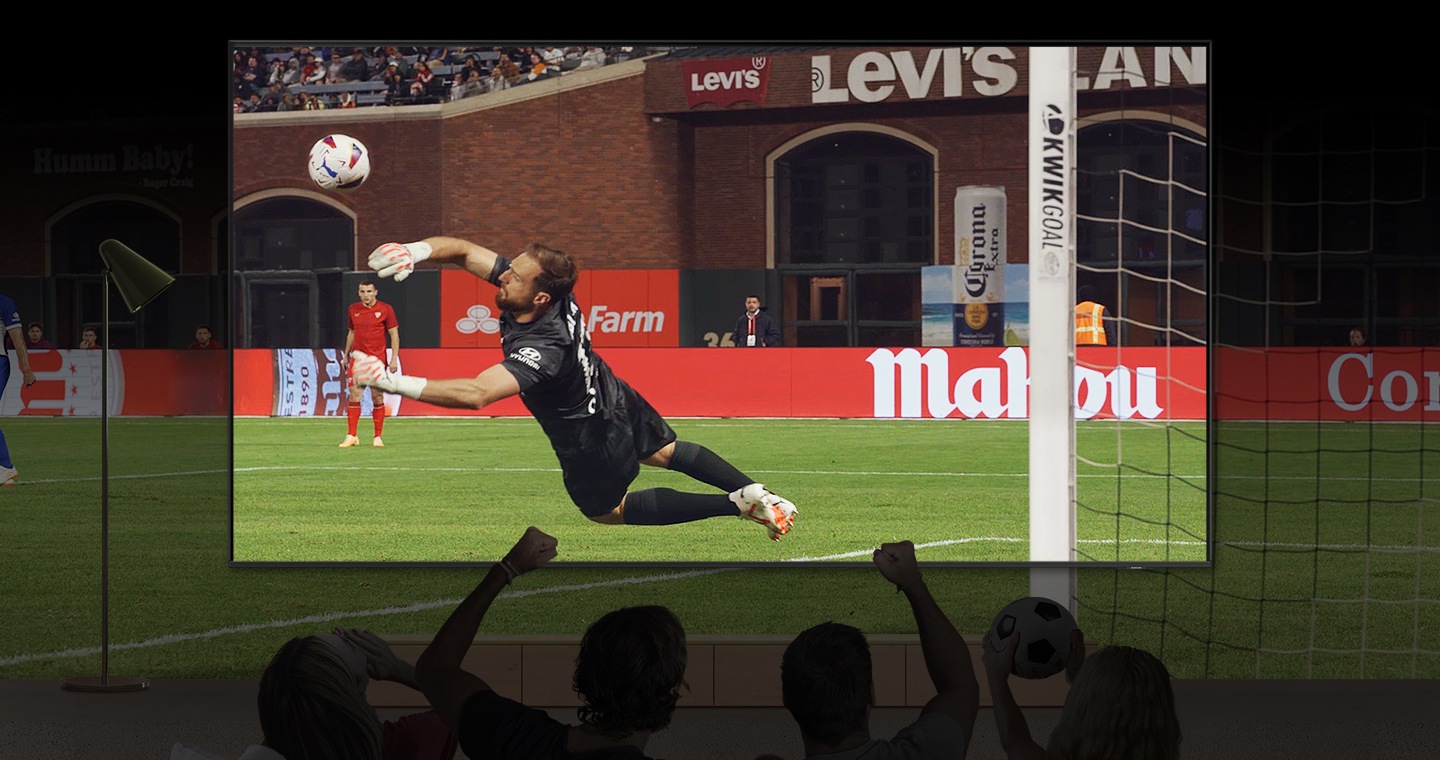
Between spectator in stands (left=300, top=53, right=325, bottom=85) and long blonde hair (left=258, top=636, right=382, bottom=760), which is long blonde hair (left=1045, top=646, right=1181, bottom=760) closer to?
long blonde hair (left=258, top=636, right=382, bottom=760)

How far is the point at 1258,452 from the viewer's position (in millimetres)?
17359

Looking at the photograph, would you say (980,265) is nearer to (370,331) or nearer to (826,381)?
(826,381)

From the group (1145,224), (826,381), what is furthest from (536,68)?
(1145,224)

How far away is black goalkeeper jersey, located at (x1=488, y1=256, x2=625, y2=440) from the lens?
10.4 metres

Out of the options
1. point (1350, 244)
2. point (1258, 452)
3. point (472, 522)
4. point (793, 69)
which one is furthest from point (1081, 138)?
point (1350, 244)

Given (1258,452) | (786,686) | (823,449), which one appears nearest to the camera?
(786,686)

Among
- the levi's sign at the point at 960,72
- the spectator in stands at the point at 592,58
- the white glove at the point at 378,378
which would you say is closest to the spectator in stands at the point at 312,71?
the spectator in stands at the point at 592,58

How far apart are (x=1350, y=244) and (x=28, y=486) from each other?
18826mm

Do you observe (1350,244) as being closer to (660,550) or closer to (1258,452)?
(1258,452)

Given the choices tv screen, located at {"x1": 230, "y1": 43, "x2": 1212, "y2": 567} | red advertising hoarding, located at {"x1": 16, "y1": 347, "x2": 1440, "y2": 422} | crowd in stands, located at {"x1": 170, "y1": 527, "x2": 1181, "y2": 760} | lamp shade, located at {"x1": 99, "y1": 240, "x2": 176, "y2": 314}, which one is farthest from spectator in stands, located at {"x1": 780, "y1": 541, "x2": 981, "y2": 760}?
red advertising hoarding, located at {"x1": 16, "y1": 347, "x2": 1440, "y2": 422}

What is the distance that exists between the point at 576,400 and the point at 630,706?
7639 mm

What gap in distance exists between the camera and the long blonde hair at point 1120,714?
2855 mm

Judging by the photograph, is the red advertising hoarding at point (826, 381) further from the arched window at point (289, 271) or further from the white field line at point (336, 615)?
the white field line at point (336, 615)

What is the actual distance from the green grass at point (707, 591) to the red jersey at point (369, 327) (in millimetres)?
561
